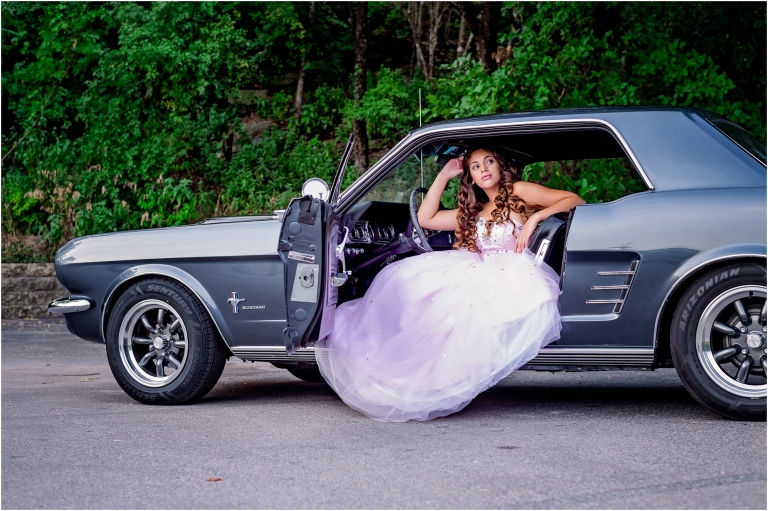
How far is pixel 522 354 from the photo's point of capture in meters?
5.00

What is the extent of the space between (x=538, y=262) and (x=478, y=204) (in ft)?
2.39

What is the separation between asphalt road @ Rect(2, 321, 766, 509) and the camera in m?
3.50

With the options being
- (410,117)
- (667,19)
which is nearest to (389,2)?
(410,117)

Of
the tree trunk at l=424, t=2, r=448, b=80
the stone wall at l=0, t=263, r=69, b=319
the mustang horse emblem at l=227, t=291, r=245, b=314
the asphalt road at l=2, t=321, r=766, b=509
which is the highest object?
the tree trunk at l=424, t=2, r=448, b=80

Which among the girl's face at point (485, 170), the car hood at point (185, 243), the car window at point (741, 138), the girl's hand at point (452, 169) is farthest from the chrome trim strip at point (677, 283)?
the car hood at point (185, 243)

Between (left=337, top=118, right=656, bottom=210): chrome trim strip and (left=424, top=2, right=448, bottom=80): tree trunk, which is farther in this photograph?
(left=424, top=2, right=448, bottom=80): tree trunk

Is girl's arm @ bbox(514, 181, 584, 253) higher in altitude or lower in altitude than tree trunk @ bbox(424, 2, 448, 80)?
lower

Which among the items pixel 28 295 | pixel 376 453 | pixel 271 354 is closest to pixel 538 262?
pixel 376 453

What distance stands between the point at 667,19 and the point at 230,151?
7.81m

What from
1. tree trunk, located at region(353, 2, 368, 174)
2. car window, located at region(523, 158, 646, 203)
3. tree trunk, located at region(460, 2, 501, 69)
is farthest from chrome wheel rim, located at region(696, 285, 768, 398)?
tree trunk, located at region(353, 2, 368, 174)

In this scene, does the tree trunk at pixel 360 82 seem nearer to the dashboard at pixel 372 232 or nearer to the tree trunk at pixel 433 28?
the tree trunk at pixel 433 28

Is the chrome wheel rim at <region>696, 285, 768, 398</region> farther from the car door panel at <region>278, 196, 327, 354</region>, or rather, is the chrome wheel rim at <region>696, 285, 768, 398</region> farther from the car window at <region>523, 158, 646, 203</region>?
the car window at <region>523, 158, 646, 203</region>

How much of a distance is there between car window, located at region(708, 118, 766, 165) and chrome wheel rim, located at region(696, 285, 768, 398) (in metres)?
0.76

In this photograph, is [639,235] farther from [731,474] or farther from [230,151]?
[230,151]
